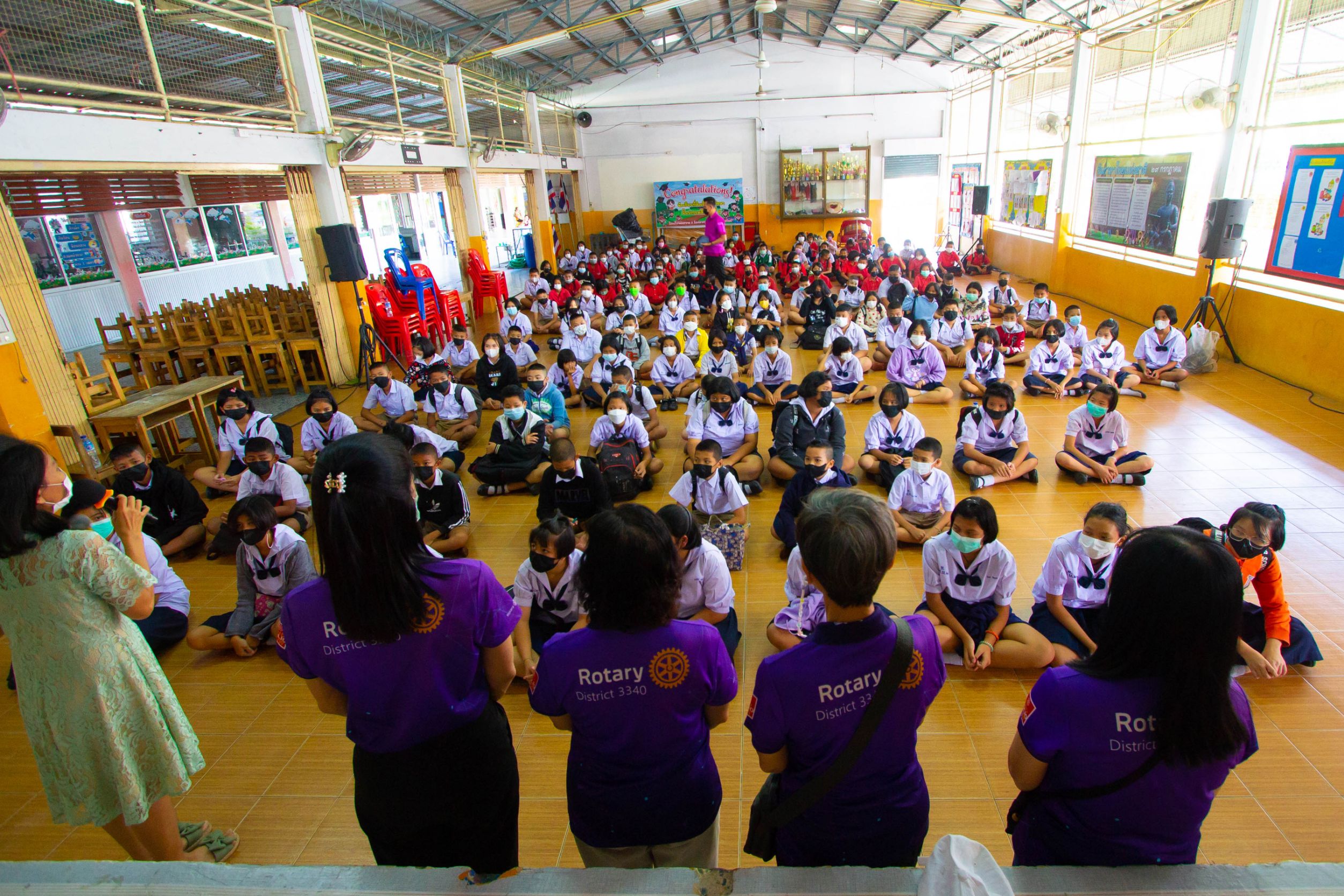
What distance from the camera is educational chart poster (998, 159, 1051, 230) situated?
1465 cm

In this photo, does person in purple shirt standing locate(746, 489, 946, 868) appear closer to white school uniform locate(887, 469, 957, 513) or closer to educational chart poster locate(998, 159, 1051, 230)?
white school uniform locate(887, 469, 957, 513)

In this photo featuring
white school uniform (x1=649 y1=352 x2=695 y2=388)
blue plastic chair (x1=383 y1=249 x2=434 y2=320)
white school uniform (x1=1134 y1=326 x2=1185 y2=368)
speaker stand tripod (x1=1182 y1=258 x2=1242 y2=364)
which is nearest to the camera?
white school uniform (x1=1134 y1=326 x2=1185 y2=368)

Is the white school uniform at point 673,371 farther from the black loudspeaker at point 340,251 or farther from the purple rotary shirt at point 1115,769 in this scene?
the purple rotary shirt at point 1115,769

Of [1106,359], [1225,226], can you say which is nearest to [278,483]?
[1106,359]

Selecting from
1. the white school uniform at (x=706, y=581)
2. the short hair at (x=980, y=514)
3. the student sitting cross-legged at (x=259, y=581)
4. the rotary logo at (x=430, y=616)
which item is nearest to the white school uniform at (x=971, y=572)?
the short hair at (x=980, y=514)

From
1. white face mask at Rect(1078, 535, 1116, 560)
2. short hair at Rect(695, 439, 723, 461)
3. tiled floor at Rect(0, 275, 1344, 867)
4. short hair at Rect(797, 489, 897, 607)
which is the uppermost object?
short hair at Rect(797, 489, 897, 607)

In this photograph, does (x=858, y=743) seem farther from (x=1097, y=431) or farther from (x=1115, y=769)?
(x=1097, y=431)

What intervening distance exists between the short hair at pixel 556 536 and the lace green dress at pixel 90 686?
1.56 meters

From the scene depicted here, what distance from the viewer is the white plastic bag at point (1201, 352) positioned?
8344 mm

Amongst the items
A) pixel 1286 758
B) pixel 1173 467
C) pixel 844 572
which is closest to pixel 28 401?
pixel 844 572

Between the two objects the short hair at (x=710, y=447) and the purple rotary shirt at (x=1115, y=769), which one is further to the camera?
the short hair at (x=710, y=447)

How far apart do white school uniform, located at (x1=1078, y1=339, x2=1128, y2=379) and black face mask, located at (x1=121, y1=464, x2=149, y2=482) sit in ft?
29.8

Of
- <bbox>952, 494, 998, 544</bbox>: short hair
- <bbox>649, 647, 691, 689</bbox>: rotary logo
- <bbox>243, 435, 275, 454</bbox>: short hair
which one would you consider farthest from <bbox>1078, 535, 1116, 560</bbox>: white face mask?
<bbox>243, 435, 275, 454</bbox>: short hair

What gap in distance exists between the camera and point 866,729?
1.58 metres
